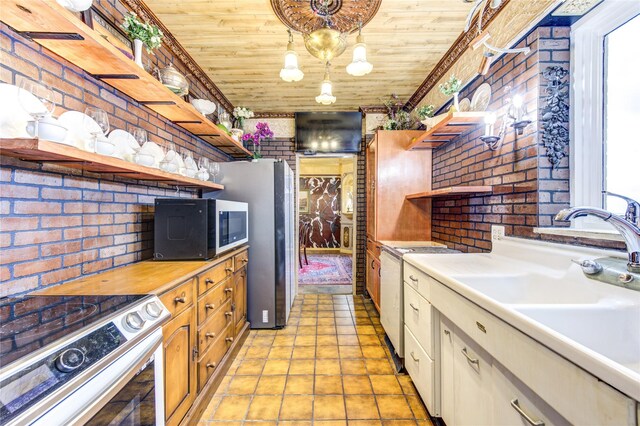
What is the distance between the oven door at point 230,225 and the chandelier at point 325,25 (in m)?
1.06

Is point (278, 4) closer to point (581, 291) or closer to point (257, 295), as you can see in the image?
point (581, 291)

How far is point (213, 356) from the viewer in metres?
1.91

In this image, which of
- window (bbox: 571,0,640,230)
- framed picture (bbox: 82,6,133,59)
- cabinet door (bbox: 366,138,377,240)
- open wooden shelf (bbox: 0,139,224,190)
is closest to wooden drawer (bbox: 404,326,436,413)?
window (bbox: 571,0,640,230)

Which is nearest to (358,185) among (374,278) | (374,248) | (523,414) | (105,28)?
(374,248)

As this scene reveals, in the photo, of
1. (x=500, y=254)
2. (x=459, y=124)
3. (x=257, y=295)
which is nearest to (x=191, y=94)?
(x=257, y=295)

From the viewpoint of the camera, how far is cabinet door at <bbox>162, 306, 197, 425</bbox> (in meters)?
1.34

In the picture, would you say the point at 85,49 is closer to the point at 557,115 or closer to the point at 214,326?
the point at 214,326

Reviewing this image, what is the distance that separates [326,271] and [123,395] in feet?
15.3

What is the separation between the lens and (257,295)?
2873 millimetres

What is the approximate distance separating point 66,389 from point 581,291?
1.74 m

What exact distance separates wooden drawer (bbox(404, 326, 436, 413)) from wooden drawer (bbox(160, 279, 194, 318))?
1395 millimetres

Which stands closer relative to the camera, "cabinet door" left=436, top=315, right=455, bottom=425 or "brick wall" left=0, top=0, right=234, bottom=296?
"brick wall" left=0, top=0, right=234, bottom=296

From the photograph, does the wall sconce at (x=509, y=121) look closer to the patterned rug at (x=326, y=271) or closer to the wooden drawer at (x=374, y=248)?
the wooden drawer at (x=374, y=248)

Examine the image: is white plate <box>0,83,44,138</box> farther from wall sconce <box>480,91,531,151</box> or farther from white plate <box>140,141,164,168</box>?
wall sconce <box>480,91,531,151</box>
